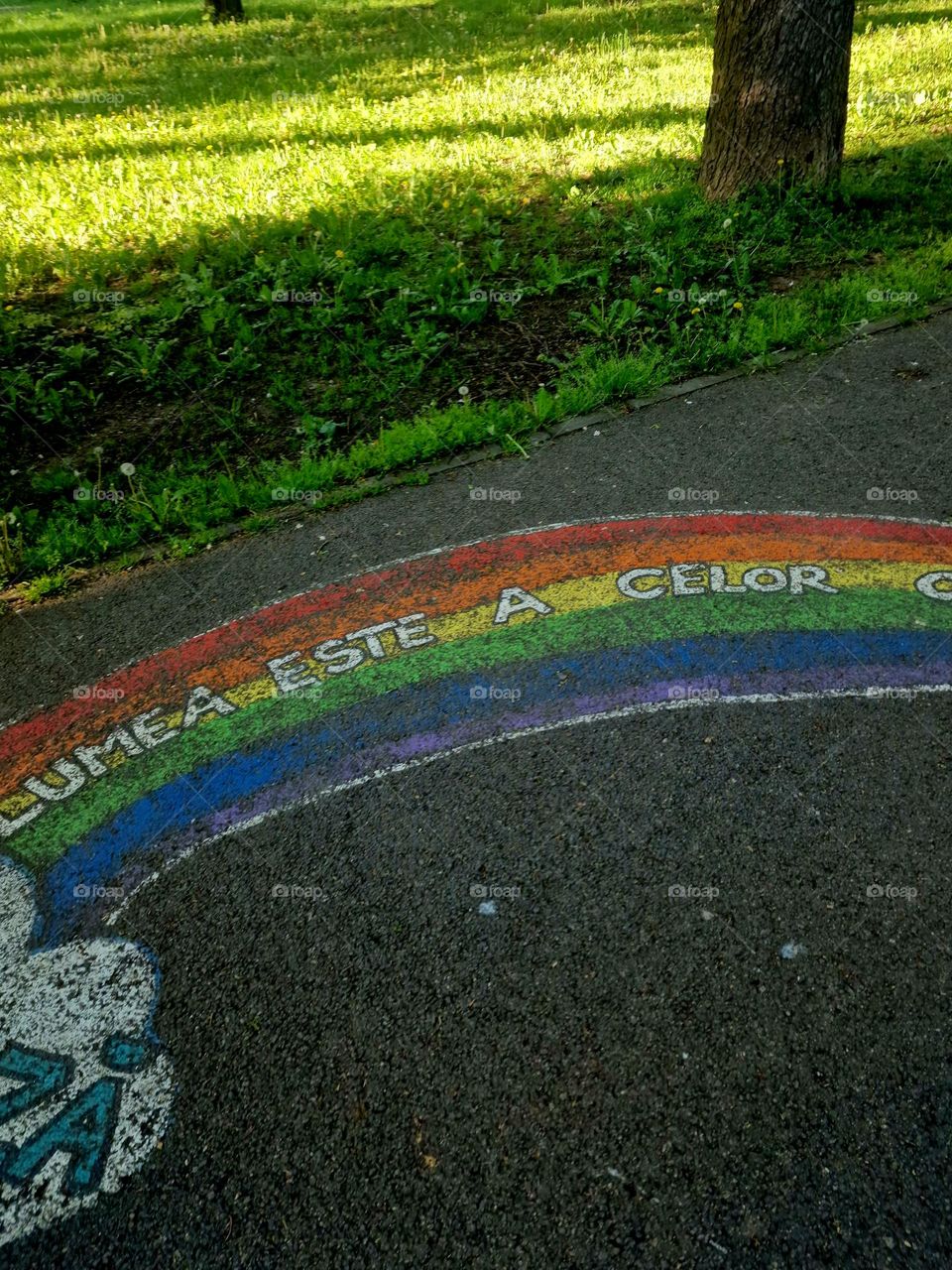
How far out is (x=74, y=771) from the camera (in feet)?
13.6

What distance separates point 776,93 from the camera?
26.1ft

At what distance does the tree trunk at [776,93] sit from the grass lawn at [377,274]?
350mm

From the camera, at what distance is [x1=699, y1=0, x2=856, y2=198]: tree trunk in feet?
25.2

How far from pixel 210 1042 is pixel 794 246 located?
838 centimetres

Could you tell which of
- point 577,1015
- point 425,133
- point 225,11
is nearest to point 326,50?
point 225,11

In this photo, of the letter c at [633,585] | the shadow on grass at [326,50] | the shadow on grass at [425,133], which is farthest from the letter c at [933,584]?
the shadow on grass at [326,50]

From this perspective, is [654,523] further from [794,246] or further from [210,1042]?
[794,246]

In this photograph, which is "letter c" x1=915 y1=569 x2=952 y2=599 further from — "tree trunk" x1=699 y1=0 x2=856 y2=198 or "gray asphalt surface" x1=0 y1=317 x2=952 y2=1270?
"tree trunk" x1=699 y1=0 x2=856 y2=198

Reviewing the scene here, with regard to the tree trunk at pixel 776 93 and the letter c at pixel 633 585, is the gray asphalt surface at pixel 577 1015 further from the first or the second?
the tree trunk at pixel 776 93

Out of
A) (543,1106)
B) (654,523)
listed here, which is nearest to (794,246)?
(654,523)

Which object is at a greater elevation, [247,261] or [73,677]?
[247,261]

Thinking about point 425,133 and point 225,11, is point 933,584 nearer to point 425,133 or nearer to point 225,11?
point 425,133

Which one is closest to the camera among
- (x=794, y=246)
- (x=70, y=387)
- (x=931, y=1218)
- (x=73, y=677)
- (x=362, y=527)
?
(x=931, y=1218)

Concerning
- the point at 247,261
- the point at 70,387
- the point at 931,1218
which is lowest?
the point at 931,1218
